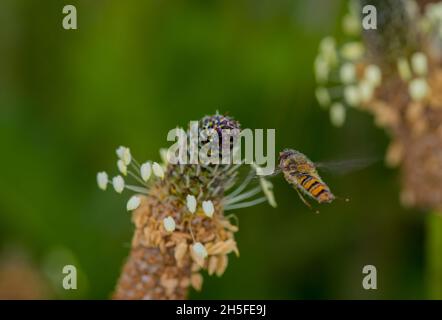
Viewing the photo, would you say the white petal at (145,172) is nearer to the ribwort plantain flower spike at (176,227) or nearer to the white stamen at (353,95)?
the ribwort plantain flower spike at (176,227)

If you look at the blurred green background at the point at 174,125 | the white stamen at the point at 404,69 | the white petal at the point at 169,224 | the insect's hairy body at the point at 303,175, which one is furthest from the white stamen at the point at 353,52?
the white petal at the point at 169,224

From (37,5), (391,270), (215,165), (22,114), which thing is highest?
(37,5)

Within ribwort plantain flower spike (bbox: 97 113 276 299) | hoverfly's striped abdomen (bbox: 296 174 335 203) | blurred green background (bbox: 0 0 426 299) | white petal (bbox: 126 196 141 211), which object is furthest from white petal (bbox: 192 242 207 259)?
blurred green background (bbox: 0 0 426 299)

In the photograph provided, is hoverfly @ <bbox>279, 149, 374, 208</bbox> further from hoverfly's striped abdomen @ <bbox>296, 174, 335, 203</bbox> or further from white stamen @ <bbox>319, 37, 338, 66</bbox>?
white stamen @ <bbox>319, 37, 338, 66</bbox>

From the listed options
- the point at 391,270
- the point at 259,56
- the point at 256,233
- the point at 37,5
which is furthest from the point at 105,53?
the point at 391,270

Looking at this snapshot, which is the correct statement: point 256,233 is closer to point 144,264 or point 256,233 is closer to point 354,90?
point 354,90
